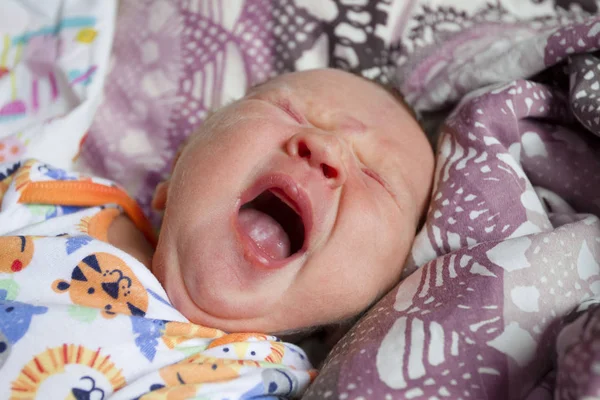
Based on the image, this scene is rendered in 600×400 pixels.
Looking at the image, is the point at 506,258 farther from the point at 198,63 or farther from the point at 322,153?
the point at 198,63

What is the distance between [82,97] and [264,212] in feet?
1.98

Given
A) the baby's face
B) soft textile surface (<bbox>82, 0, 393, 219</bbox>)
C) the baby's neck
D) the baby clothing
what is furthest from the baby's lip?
soft textile surface (<bbox>82, 0, 393, 219</bbox>)

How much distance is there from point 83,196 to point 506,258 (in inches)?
29.5

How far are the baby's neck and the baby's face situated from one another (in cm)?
11

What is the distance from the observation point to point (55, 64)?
1.43 metres

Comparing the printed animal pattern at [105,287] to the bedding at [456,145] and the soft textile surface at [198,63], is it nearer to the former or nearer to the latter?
the bedding at [456,145]

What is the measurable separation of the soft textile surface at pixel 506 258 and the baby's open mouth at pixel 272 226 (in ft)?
0.55

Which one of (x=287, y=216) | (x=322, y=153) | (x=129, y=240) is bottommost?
(x=129, y=240)

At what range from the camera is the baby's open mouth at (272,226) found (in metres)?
0.99

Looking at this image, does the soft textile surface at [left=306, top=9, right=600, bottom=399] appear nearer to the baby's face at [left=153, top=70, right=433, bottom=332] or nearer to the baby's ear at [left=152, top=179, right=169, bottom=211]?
the baby's face at [left=153, top=70, right=433, bottom=332]

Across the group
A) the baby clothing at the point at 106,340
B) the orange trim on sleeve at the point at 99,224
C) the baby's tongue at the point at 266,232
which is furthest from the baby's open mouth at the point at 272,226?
the orange trim on sleeve at the point at 99,224

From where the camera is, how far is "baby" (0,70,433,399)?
0.84 metres

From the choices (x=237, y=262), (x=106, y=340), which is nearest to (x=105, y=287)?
(x=106, y=340)

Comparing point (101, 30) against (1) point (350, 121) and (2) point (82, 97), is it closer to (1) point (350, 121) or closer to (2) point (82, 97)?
(2) point (82, 97)
